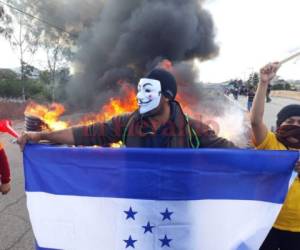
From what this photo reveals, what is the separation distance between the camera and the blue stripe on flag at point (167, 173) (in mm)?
2588

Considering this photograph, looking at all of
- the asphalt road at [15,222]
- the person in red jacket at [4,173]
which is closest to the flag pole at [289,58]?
the person in red jacket at [4,173]

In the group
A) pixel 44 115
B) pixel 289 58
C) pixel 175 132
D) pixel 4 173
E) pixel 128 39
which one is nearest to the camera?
pixel 289 58

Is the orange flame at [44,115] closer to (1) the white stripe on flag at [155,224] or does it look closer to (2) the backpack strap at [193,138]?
(1) the white stripe on flag at [155,224]

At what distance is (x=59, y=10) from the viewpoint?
66.3 ft

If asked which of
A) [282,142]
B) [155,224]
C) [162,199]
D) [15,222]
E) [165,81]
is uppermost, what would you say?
[165,81]

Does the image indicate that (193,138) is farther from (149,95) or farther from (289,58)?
(289,58)

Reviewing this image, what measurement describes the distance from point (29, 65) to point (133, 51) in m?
17.6

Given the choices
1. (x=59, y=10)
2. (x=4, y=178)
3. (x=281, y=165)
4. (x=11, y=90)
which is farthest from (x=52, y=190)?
(x=11, y=90)

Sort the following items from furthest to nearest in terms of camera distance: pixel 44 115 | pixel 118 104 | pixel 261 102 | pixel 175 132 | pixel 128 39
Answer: pixel 128 39 < pixel 118 104 < pixel 44 115 < pixel 175 132 < pixel 261 102

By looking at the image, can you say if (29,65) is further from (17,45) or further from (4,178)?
(4,178)

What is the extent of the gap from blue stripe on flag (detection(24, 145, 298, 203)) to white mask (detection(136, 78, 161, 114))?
A: 1.22 feet

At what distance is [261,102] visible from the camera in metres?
2.61

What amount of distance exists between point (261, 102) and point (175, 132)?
0.63 meters

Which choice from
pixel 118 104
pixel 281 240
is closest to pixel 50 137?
pixel 281 240
